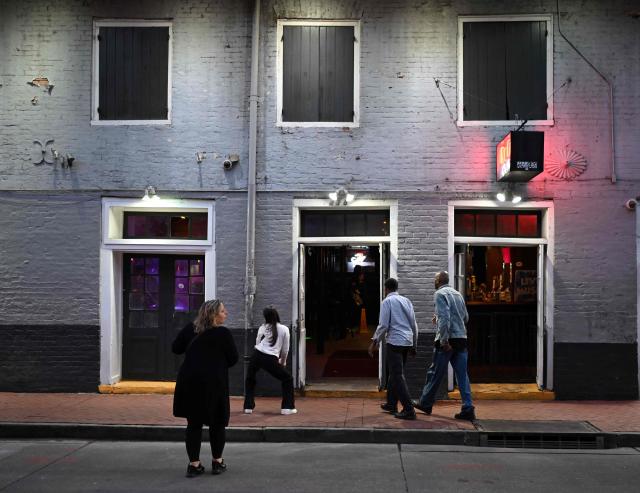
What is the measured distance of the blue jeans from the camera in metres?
8.66

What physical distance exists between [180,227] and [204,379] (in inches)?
192

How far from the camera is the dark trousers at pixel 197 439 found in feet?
20.8

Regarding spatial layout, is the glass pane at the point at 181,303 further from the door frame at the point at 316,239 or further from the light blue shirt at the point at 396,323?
the light blue shirt at the point at 396,323

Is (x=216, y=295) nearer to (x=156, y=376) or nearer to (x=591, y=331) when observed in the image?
(x=156, y=376)

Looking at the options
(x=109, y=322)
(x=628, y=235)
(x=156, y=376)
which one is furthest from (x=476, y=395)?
(x=109, y=322)

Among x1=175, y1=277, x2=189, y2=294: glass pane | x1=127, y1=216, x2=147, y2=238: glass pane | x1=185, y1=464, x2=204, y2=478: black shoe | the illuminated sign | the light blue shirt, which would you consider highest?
the illuminated sign

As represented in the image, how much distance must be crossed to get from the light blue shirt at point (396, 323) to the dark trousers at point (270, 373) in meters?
1.29

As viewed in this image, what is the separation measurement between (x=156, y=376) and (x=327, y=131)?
15.4ft

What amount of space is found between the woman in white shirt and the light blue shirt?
1.24m

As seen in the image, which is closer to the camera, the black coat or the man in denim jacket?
the black coat

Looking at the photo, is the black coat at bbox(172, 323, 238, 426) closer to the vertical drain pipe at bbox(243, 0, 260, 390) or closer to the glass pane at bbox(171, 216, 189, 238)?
the vertical drain pipe at bbox(243, 0, 260, 390)

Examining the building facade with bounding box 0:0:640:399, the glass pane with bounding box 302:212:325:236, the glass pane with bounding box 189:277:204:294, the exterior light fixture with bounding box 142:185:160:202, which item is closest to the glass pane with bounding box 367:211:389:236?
the building facade with bounding box 0:0:640:399

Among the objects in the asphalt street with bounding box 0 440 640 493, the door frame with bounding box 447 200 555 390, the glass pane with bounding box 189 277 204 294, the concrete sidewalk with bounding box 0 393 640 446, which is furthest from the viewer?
the glass pane with bounding box 189 277 204 294

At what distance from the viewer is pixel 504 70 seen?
10.5 m
